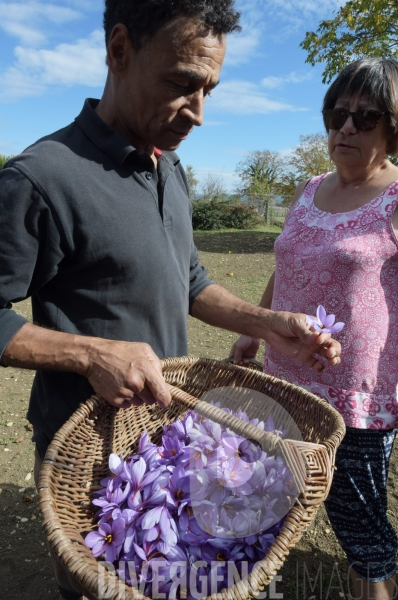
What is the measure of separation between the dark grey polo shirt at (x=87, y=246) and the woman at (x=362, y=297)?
2.22 ft

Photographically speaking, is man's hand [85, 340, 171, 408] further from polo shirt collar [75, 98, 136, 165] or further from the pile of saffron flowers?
polo shirt collar [75, 98, 136, 165]

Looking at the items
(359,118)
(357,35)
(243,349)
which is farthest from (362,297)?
(357,35)

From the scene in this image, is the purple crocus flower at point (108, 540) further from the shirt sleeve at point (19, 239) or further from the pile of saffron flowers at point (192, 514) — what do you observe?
the shirt sleeve at point (19, 239)

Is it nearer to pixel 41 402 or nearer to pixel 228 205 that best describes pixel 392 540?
pixel 41 402

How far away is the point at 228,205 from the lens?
883 inches

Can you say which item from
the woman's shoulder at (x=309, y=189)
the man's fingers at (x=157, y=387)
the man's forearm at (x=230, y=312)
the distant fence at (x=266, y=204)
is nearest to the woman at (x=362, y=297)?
the woman's shoulder at (x=309, y=189)

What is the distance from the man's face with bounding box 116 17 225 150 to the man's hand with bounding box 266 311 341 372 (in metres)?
0.76

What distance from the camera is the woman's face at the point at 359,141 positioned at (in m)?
2.13

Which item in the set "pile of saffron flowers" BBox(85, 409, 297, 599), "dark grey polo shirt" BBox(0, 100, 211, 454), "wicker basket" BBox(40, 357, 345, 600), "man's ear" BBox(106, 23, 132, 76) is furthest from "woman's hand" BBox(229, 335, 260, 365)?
"man's ear" BBox(106, 23, 132, 76)

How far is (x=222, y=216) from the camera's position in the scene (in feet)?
71.8

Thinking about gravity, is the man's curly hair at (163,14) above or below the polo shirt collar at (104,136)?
above

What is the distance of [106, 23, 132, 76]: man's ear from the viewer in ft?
5.11

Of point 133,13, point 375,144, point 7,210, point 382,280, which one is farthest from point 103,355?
point 375,144

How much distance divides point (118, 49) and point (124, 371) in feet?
3.38
